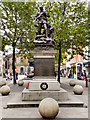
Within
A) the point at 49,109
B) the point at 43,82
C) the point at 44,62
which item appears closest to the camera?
the point at 49,109

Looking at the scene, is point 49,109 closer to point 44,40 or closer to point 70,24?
point 44,40

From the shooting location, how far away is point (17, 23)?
22.7 meters

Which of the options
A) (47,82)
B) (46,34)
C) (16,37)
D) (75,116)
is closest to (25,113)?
(75,116)

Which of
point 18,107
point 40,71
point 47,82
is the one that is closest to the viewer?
point 18,107

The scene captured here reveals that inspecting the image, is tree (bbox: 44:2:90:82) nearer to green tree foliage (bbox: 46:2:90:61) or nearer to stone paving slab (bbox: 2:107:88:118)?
green tree foliage (bbox: 46:2:90:61)

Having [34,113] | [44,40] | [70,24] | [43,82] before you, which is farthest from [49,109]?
[70,24]

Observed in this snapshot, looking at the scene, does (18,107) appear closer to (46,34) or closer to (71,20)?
(46,34)

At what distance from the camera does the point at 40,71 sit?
11.4 meters

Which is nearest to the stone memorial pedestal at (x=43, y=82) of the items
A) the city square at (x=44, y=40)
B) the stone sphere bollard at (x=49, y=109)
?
the city square at (x=44, y=40)

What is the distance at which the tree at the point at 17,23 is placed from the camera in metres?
22.1

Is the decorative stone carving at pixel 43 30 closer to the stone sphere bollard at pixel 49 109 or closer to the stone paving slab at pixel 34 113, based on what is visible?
the stone paving slab at pixel 34 113

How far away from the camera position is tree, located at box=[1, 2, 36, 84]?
22.1 metres

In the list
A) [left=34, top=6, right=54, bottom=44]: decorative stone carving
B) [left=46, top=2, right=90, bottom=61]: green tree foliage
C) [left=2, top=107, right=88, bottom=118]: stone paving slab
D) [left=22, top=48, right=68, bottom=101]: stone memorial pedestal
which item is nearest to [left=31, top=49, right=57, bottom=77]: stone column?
[left=22, top=48, right=68, bottom=101]: stone memorial pedestal

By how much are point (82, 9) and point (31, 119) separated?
60.6 ft
